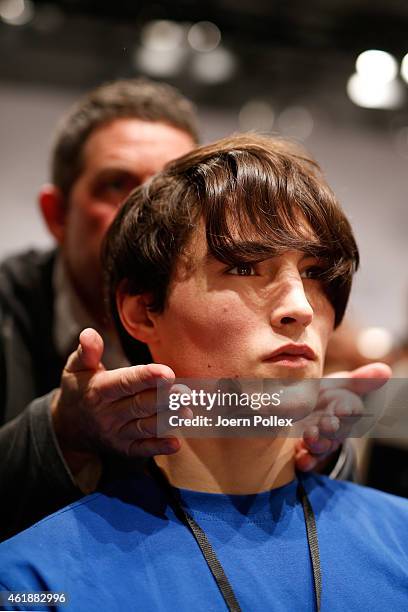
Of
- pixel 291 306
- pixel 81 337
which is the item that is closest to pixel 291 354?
pixel 291 306

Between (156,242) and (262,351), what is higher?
(156,242)

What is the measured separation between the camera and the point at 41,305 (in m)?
1.49

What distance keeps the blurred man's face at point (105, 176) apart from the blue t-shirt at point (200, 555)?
1.67ft

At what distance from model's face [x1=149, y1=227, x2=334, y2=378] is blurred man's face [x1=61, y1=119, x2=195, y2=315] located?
437 millimetres

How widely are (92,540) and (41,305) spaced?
2.40ft

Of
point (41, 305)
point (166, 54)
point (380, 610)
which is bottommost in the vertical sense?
point (380, 610)

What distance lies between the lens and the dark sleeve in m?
0.99

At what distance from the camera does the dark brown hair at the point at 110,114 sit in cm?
144

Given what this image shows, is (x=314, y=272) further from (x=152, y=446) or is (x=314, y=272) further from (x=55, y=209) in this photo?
(x=55, y=209)

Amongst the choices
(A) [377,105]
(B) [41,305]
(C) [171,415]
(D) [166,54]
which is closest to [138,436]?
(C) [171,415]

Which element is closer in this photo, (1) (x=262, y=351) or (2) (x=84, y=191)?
(1) (x=262, y=351)

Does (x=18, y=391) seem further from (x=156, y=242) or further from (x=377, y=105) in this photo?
(x=377, y=105)

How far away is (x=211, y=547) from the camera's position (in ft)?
2.86

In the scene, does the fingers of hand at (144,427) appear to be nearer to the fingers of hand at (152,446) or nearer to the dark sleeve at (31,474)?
the fingers of hand at (152,446)
